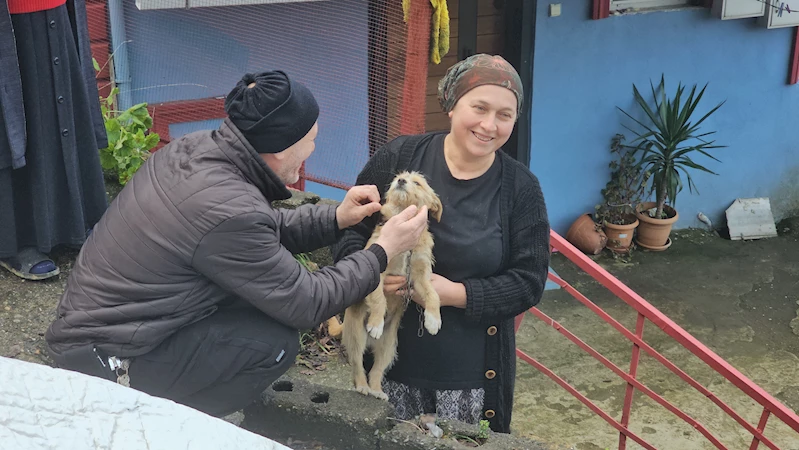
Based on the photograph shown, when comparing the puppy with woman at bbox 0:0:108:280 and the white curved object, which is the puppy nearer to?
the white curved object

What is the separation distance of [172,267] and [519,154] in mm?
5603

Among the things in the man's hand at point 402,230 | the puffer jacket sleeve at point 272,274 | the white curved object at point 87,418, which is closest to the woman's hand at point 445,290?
the man's hand at point 402,230

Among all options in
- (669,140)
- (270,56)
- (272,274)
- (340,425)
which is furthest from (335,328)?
(669,140)

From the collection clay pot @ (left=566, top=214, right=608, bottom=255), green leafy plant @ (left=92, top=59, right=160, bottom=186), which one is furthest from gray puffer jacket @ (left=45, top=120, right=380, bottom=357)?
clay pot @ (left=566, top=214, right=608, bottom=255)

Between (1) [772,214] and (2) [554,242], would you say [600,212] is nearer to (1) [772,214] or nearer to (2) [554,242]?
(1) [772,214]

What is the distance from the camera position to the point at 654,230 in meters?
8.34

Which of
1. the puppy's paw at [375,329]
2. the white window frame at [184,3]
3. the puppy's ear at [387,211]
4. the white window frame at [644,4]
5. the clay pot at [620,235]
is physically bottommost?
the clay pot at [620,235]

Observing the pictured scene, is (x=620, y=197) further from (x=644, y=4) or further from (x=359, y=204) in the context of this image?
(x=359, y=204)

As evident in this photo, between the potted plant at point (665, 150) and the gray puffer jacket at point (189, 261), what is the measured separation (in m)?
5.89

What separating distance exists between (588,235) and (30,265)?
5173 millimetres

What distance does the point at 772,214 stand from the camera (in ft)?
29.4

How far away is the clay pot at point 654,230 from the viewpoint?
8281 mm

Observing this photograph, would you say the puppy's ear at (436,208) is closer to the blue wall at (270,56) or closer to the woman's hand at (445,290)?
the woman's hand at (445,290)

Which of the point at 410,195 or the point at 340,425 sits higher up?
the point at 410,195
